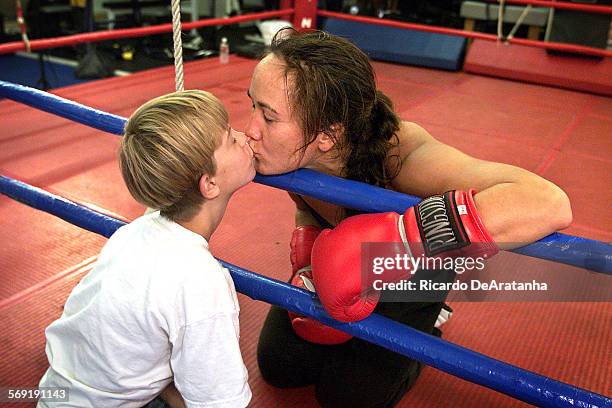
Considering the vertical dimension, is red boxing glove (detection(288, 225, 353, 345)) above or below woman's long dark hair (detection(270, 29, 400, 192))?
below

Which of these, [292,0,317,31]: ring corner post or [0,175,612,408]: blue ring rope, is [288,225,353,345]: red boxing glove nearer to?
[0,175,612,408]: blue ring rope

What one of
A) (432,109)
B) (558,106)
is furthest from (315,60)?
(558,106)

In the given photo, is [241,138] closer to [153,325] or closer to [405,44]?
[153,325]

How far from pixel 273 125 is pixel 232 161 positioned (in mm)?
134

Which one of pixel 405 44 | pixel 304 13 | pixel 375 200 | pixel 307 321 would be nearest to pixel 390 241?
pixel 375 200

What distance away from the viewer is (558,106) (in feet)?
13.5

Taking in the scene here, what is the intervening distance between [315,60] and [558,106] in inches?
142

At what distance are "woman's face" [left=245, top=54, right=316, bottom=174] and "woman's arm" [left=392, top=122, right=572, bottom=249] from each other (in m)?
0.27

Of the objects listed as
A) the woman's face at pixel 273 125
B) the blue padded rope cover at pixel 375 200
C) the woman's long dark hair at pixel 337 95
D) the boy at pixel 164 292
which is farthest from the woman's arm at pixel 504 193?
the boy at pixel 164 292

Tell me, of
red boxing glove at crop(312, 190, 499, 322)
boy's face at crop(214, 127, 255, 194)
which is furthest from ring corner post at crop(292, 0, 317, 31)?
red boxing glove at crop(312, 190, 499, 322)

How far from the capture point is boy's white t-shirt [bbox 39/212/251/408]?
0.87 meters

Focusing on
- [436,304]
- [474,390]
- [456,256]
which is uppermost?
[456,256]

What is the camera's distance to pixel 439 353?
920 mm

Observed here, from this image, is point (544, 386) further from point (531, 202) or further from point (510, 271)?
point (510, 271)
